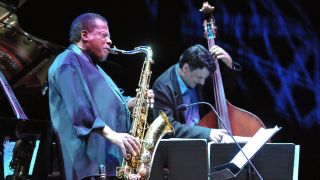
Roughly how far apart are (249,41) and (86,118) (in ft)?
9.22

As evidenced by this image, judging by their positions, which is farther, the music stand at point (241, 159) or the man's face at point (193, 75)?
the man's face at point (193, 75)

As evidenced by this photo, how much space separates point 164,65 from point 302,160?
1713 mm

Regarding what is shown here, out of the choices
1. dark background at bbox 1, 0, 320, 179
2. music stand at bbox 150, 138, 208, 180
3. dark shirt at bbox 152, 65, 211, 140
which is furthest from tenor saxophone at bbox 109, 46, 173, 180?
dark background at bbox 1, 0, 320, 179

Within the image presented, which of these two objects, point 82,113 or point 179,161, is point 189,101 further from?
point 82,113

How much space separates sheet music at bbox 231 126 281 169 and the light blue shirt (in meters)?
0.90

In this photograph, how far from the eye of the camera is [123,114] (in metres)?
3.01

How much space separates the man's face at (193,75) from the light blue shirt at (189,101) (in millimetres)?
39

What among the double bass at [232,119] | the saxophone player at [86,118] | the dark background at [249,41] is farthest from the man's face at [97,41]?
the dark background at [249,41]

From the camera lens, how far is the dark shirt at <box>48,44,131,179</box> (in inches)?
107

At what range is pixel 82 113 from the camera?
271 centimetres

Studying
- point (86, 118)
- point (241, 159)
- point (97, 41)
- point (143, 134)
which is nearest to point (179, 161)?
point (143, 134)

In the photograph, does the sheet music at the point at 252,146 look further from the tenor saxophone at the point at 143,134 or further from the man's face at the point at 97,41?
the man's face at the point at 97,41

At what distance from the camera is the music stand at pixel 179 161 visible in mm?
3230

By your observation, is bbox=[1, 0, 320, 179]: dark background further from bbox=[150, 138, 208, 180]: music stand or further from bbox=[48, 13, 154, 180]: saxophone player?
bbox=[48, 13, 154, 180]: saxophone player
